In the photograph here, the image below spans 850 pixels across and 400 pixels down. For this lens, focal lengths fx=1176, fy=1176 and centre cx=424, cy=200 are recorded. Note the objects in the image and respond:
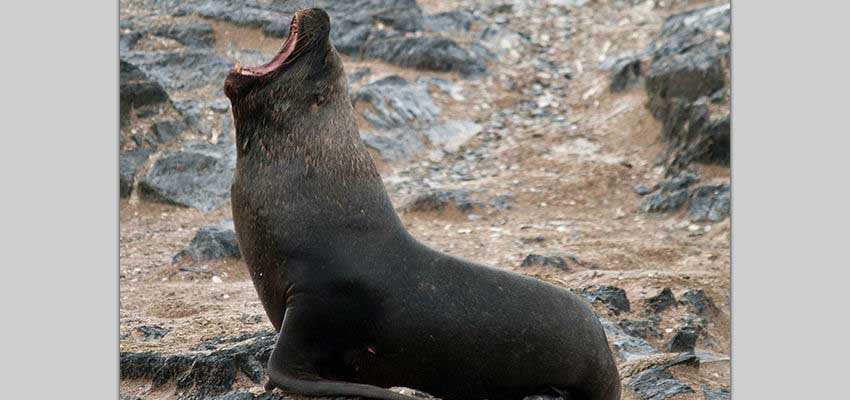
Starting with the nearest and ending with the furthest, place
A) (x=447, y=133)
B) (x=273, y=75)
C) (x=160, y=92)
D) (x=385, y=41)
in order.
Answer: (x=273, y=75), (x=160, y=92), (x=447, y=133), (x=385, y=41)

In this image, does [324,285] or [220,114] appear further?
[220,114]

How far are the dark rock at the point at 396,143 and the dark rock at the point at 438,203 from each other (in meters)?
1.19

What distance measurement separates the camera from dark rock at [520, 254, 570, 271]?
32.2 ft

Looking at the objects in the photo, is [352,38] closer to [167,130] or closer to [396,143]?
[396,143]

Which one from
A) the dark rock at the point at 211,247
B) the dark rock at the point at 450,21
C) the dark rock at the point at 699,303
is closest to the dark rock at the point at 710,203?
the dark rock at the point at 699,303

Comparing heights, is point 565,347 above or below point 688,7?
below

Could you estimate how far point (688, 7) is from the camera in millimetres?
15680

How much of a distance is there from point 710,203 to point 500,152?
2.88 metres

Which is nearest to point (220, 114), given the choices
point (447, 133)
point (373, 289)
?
point (447, 133)

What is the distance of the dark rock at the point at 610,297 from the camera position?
8.08m

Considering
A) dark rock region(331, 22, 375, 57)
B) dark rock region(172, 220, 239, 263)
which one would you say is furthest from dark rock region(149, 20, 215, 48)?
dark rock region(172, 220, 239, 263)

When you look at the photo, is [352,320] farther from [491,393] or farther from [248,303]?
[248,303]

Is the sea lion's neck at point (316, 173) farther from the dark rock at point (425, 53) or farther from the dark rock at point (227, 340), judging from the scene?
the dark rock at point (425, 53)

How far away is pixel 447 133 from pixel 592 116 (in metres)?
1.86
